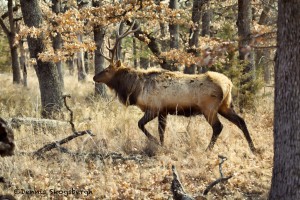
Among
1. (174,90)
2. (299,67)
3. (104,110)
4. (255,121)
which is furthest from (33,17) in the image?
(299,67)

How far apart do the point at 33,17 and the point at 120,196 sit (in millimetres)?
6008

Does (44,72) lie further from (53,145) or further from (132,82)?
(53,145)

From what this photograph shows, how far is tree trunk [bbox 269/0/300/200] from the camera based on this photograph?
13.1 ft

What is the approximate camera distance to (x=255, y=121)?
969 cm

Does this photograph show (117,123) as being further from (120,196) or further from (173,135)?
(120,196)

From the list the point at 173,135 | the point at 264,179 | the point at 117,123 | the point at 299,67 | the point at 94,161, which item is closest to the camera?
the point at 299,67

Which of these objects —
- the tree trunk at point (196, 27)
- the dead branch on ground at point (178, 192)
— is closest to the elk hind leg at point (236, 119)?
the dead branch on ground at point (178, 192)

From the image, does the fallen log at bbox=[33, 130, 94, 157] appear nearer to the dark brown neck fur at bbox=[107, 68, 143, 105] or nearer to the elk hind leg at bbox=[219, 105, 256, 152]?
the dark brown neck fur at bbox=[107, 68, 143, 105]

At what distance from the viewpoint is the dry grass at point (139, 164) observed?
18.2 feet

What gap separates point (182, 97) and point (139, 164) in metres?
2.03

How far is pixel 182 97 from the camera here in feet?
26.7

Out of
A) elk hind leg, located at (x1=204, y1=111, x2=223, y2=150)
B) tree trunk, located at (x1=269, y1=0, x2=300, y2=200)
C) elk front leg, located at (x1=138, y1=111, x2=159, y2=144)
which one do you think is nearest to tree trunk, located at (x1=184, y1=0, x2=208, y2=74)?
elk front leg, located at (x1=138, y1=111, x2=159, y2=144)

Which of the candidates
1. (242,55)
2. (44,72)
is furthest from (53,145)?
(242,55)

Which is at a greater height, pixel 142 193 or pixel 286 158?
pixel 286 158
